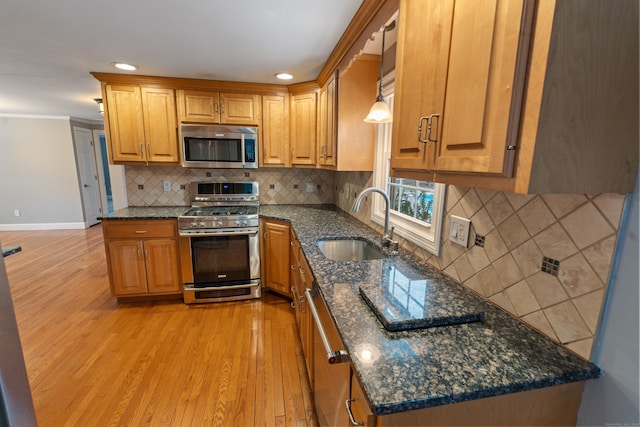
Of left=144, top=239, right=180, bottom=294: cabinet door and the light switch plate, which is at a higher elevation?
the light switch plate

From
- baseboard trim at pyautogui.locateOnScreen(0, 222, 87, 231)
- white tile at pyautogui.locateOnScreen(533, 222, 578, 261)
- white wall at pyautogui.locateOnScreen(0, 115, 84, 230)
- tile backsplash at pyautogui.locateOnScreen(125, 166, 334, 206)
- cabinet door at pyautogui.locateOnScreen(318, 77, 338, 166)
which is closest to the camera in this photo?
white tile at pyautogui.locateOnScreen(533, 222, 578, 261)

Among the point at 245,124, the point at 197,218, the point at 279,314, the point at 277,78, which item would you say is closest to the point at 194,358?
the point at 279,314

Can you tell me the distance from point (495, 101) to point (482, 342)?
0.68m

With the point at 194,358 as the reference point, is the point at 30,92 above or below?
above

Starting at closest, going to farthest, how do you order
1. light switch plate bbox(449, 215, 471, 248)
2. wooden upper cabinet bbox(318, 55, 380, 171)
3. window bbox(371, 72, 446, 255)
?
light switch plate bbox(449, 215, 471, 248)
window bbox(371, 72, 446, 255)
wooden upper cabinet bbox(318, 55, 380, 171)

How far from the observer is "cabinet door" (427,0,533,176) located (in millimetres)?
596

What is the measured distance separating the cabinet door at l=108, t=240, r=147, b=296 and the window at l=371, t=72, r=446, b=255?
7.33 feet

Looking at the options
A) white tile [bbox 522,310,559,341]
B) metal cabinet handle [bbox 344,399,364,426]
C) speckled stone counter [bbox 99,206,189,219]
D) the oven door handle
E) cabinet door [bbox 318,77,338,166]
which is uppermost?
cabinet door [bbox 318,77,338,166]

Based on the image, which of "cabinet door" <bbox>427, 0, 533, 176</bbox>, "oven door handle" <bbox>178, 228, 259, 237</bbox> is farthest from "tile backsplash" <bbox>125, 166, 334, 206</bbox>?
"cabinet door" <bbox>427, 0, 533, 176</bbox>

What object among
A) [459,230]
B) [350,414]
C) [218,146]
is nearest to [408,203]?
[459,230]

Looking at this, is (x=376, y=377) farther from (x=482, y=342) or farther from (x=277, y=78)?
(x=277, y=78)

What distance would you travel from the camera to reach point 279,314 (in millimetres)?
2590

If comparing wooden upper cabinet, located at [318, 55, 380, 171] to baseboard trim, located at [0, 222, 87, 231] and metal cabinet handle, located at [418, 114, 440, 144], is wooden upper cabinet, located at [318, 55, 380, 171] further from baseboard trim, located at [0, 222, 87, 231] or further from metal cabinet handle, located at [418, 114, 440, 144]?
baseboard trim, located at [0, 222, 87, 231]

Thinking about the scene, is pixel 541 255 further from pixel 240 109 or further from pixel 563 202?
pixel 240 109
